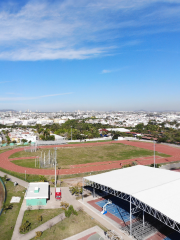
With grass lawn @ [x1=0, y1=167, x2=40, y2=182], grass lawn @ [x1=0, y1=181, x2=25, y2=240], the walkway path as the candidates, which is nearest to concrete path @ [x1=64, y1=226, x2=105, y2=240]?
the walkway path

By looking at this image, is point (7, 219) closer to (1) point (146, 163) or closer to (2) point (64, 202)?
(2) point (64, 202)

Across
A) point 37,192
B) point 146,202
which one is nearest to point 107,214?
point 146,202

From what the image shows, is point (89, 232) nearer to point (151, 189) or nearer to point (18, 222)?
point (151, 189)

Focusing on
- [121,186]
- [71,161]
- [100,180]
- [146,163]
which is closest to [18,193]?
[100,180]

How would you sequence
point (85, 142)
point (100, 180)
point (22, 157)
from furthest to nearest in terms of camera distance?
point (85, 142), point (22, 157), point (100, 180)

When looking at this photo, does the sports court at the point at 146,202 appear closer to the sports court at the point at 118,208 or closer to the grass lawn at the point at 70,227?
the sports court at the point at 118,208

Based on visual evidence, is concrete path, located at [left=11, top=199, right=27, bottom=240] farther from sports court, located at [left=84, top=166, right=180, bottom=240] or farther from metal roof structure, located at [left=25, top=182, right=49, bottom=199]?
sports court, located at [left=84, top=166, right=180, bottom=240]
